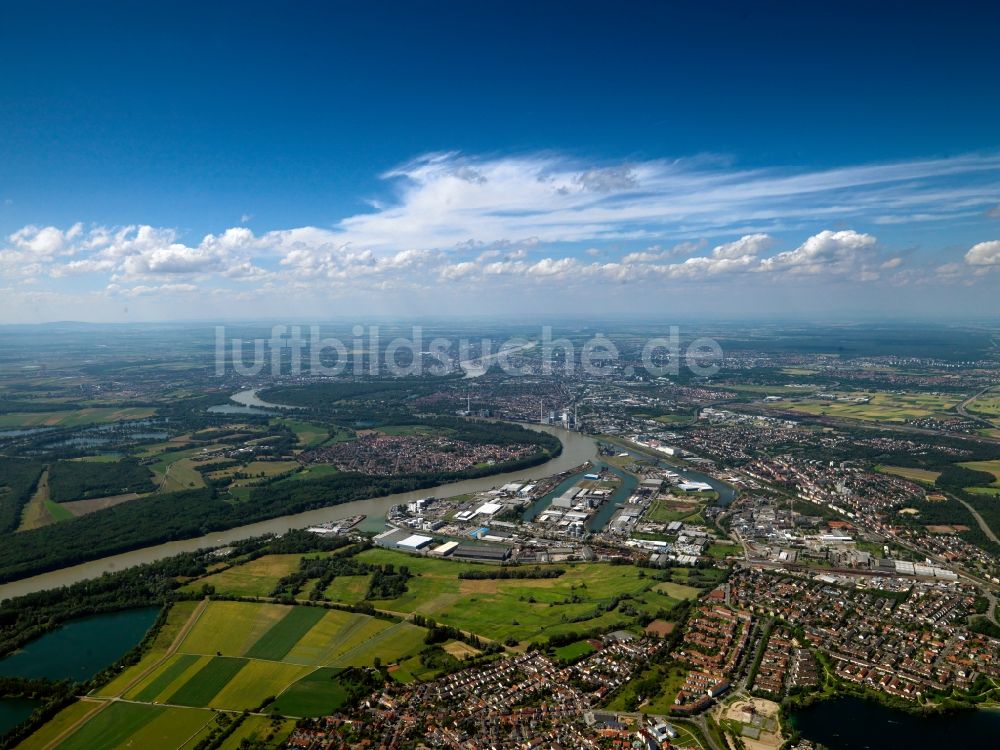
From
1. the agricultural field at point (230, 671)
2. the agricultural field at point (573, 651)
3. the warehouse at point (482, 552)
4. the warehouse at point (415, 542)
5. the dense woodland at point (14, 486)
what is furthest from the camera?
the dense woodland at point (14, 486)

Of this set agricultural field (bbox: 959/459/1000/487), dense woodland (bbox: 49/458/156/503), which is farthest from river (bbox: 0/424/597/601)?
agricultural field (bbox: 959/459/1000/487)

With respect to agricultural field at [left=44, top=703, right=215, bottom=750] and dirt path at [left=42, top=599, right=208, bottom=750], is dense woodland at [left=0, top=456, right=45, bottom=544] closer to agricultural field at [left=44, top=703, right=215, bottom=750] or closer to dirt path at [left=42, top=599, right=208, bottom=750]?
dirt path at [left=42, top=599, right=208, bottom=750]

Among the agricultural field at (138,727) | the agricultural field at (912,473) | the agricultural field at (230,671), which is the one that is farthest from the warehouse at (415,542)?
the agricultural field at (912,473)

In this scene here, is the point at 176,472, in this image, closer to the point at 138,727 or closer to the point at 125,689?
the point at 125,689

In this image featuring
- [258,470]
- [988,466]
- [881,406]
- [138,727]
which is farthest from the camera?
[881,406]

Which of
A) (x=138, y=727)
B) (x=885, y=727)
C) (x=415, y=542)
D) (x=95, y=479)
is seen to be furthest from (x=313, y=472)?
(x=885, y=727)

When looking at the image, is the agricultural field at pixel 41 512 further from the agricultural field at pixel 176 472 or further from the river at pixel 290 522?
the river at pixel 290 522

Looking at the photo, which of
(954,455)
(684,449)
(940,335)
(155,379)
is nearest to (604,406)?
(684,449)

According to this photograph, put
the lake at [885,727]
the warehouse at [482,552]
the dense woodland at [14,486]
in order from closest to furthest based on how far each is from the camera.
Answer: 1. the lake at [885,727]
2. the warehouse at [482,552]
3. the dense woodland at [14,486]
